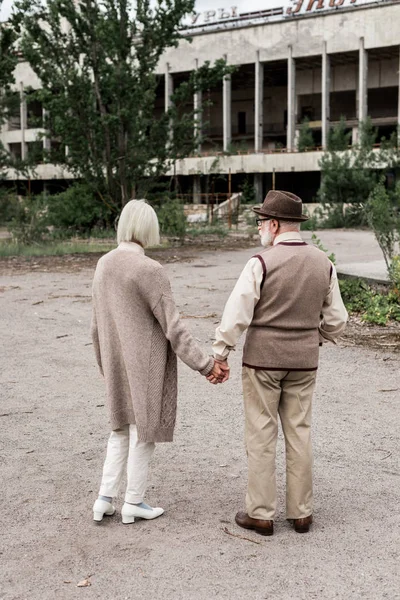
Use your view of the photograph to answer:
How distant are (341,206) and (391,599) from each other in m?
34.3

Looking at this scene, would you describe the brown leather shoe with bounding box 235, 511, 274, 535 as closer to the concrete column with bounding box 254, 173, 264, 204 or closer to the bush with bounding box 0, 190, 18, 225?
the bush with bounding box 0, 190, 18, 225

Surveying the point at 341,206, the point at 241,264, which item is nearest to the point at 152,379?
the point at 241,264

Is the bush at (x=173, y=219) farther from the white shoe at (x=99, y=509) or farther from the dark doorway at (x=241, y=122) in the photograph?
the dark doorway at (x=241, y=122)

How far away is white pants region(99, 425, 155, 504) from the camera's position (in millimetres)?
4324

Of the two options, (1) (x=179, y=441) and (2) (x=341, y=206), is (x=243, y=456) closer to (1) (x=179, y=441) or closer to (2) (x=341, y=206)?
(1) (x=179, y=441)

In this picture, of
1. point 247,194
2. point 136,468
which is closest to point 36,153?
point 136,468

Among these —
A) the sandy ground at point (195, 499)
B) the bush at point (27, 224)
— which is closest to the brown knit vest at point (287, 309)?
the sandy ground at point (195, 499)

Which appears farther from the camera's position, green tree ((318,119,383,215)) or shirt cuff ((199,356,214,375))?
green tree ((318,119,383,215))

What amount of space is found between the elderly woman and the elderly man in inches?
10.4

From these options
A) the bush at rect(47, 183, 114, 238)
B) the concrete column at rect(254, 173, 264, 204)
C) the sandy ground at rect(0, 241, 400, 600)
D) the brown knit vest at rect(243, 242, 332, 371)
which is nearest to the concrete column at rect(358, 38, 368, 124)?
the concrete column at rect(254, 173, 264, 204)

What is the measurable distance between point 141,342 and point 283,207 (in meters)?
1.04

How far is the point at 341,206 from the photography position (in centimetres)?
3678

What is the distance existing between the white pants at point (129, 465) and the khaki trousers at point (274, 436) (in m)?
0.58

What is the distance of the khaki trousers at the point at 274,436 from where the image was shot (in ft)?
13.8
